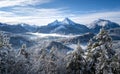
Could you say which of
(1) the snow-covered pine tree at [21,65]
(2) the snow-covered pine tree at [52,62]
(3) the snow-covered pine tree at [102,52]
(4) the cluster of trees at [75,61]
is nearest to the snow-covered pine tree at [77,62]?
(4) the cluster of trees at [75,61]

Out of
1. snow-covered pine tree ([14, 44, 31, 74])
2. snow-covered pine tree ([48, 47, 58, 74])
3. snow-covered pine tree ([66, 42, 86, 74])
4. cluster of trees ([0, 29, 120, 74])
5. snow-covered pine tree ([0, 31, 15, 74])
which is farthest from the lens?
snow-covered pine tree ([48, 47, 58, 74])

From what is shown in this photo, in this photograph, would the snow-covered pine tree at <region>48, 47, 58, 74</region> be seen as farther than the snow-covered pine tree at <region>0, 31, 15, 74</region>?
Yes

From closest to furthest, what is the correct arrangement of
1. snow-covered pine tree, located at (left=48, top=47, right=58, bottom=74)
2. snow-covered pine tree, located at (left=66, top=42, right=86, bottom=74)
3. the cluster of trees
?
1. the cluster of trees
2. snow-covered pine tree, located at (left=66, top=42, right=86, bottom=74)
3. snow-covered pine tree, located at (left=48, top=47, right=58, bottom=74)

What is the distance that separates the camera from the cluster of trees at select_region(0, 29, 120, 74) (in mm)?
48312

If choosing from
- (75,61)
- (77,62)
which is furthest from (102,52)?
(75,61)

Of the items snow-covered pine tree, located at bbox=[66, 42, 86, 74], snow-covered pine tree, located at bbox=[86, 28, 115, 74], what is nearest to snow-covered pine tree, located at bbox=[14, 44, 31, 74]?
snow-covered pine tree, located at bbox=[66, 42, 86, 74]

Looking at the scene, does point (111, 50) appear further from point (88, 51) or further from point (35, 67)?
point (35, 67)

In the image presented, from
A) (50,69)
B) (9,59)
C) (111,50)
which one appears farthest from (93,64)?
(9,59)

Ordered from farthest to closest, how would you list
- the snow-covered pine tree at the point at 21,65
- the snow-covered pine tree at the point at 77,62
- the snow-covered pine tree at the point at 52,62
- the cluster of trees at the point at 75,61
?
the snow-covered pine tree at the point at 52,62
the snow-covered pine tree at the point at 77,62
the snow-covered pine tree at the point at 21,65
the cluster of trees at the point at 75,61

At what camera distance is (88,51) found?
180 ft

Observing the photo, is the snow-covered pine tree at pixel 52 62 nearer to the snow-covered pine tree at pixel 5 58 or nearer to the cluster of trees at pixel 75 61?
the cluster of trees at pixel 75 61

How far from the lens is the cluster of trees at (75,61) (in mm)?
48312

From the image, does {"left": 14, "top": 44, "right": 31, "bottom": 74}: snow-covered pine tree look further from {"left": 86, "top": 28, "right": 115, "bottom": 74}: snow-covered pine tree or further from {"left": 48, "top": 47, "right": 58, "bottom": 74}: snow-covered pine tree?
{"left": 86, "top": 28, "right": 115, "bottom": 74}: snow-covered pine tree

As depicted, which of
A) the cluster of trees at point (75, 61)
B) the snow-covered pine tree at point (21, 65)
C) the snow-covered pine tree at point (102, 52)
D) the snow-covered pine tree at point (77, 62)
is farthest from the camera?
the snow-covered pine tree at point (77, 62)
